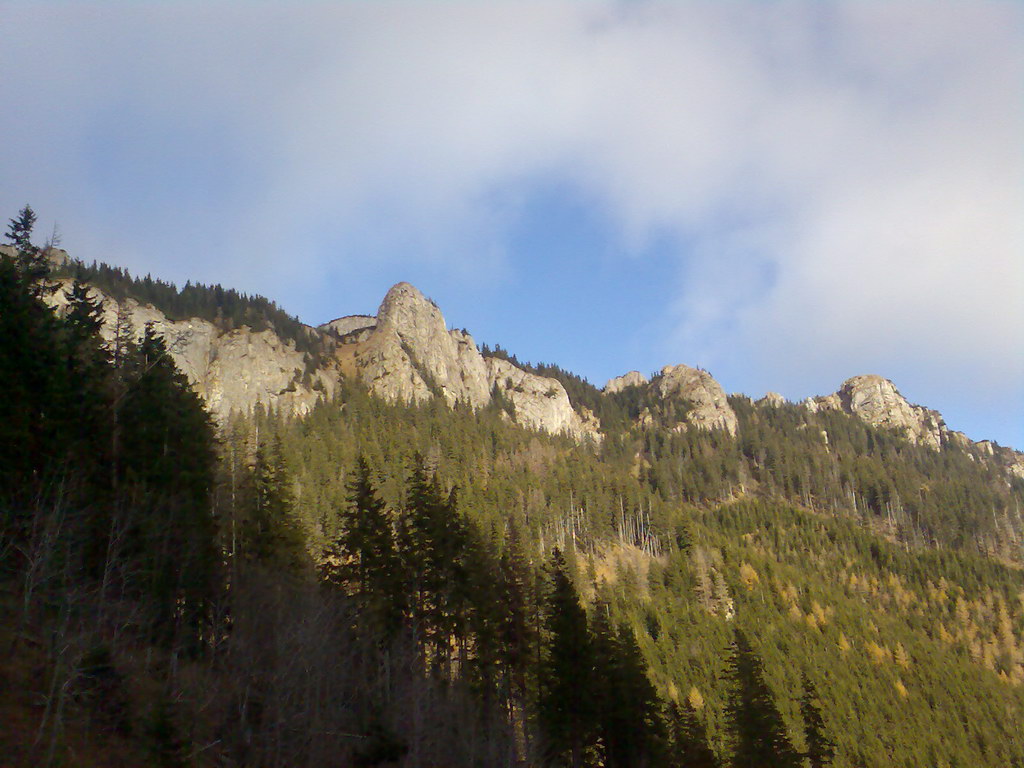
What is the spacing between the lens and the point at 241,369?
513 ft

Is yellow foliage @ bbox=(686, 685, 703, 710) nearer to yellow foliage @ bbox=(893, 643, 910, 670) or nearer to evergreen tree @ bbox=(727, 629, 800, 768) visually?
evergreen tree @ bbox=(727, 629, 800, 768)

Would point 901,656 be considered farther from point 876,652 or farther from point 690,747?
point 690,747

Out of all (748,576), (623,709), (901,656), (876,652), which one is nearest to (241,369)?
(748,576)

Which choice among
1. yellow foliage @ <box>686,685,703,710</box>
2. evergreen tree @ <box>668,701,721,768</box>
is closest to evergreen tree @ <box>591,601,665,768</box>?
evergreen tree @ <box>668,701,721,768</box>

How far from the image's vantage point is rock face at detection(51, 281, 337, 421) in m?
150

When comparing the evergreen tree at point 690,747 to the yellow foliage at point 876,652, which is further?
the yellow foliage at point 876,652

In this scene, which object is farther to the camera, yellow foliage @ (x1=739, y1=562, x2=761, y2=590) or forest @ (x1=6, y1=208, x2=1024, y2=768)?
yellow foliage @ (x1=739, y1=562, x2=761, y2=590)

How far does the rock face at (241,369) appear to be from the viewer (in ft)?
490

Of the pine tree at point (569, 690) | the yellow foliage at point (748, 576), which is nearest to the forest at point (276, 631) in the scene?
the pine tree at point (569, 690)

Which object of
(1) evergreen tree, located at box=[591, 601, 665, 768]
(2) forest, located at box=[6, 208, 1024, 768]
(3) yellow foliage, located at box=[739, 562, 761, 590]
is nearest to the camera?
(2) forest, located at box=[6, 208, 1024, 768]

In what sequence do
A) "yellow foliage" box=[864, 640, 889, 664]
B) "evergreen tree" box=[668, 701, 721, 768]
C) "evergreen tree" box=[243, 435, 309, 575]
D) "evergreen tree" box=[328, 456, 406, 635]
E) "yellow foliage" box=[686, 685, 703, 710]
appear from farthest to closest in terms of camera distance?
"yellow foliage" box=[864, 640, 889, 664]
"yellow foliage" box=[686, 685, 703, 710]
"evergreen tree" box=[668, 701, 721, 768]
"evergreen tree" box=[243, 435, 309, 575]
"evergreen tree" box=[328, 456, 406, 635]

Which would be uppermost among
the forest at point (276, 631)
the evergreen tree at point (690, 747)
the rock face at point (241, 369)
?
the rock face at point (241, 369)

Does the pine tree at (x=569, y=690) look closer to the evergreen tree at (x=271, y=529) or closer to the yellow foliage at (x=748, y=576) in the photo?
the evergreen tree at (x=271, y=529)

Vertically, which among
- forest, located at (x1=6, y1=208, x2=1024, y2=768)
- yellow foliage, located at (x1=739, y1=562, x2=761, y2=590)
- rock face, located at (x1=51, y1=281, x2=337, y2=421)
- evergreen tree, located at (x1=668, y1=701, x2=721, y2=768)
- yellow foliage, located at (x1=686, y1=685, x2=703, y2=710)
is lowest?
evergreen tree, located at (x1=668, y1=701, x2=721, y2=768)
